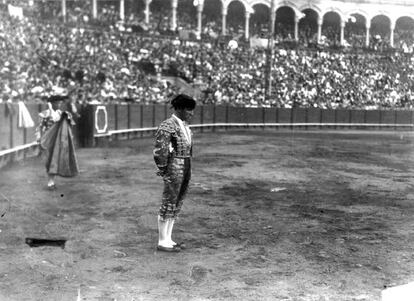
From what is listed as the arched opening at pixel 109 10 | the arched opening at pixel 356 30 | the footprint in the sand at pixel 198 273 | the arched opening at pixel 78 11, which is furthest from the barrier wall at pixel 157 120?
the arched opening at pixel 356 30

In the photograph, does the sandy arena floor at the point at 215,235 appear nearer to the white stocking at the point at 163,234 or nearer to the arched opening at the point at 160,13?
the white stocking at the point at 163,234

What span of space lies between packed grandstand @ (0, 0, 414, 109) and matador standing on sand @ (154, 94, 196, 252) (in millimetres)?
6780

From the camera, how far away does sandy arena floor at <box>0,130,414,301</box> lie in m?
3.92

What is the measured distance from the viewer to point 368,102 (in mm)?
32094

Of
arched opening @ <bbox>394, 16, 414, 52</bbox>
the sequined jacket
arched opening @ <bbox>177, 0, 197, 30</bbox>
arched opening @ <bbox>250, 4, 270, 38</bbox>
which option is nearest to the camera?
the sequined jacket

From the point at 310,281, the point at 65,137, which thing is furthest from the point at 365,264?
the point at 65,137

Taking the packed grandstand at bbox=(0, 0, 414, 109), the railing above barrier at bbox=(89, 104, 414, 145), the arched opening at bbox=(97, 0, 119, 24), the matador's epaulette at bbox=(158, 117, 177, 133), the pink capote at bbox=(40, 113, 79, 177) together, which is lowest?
the railing above barrier at bbox=(89, 104, 414, 145)

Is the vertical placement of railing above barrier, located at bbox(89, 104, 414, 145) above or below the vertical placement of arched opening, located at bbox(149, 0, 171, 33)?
below

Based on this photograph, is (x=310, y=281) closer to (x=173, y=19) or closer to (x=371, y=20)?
(x=173, y=19)

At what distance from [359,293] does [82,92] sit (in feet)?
46.2

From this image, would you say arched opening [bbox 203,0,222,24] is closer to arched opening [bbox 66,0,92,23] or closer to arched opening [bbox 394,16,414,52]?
arched opening [bbox 66,0,92,23]

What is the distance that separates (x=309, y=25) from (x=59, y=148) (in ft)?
122

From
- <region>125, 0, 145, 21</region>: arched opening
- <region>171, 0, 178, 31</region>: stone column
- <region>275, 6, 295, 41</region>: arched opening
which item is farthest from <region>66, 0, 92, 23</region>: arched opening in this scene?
<region>275, 6, 295, 41</region>: arched opening

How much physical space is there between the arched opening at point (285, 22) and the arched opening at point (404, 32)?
7.81 m
